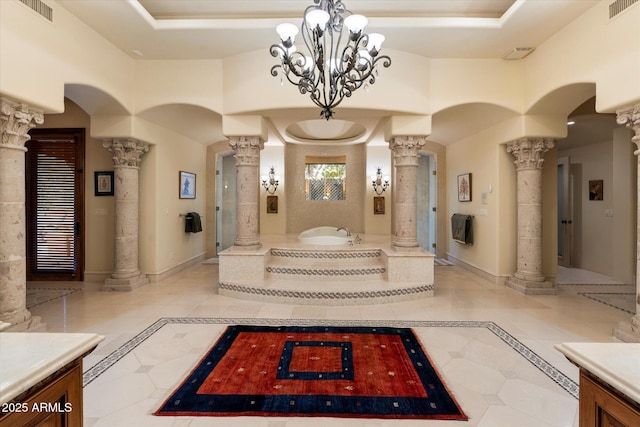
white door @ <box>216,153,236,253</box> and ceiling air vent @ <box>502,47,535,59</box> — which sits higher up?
ceiling air vent @ <box>502,47,535,59</box>

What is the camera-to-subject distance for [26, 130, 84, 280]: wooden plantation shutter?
5.80 metres

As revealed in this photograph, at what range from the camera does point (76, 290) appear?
5.30 metres

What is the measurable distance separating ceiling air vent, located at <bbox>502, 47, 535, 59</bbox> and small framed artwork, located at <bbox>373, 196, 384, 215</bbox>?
4.14 metres

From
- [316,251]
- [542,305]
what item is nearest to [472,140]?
[542,305]

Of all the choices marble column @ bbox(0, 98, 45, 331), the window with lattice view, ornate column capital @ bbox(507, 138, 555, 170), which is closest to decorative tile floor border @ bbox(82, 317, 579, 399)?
marble column @ bbox(0, 98, 45, 331)

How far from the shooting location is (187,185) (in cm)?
694

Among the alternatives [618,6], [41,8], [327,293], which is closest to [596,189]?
[618,6]

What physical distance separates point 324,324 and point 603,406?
115 inches

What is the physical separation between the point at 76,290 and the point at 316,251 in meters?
3.92

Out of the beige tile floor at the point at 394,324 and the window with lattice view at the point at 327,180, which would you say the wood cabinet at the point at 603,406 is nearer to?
the beige tile floor at the point at 394,324

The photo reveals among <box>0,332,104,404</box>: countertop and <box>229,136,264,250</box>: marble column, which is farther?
<box>229,136,264,250</box>: marble column

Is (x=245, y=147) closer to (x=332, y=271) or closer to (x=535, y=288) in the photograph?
(x=332, y=271)

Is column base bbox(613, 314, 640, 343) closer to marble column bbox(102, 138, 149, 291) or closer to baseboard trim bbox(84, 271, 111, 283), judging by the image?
marble column bbox(102, 138, 149, 291)

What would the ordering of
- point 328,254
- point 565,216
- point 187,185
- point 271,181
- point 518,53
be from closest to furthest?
point 518,53, point 328,254, point 187,185, point 565,216, point 271,181
